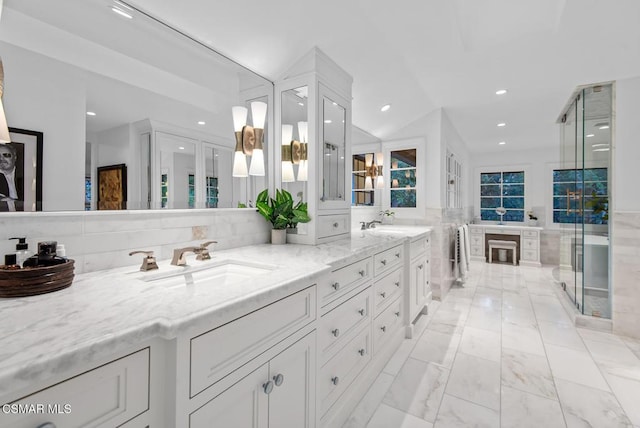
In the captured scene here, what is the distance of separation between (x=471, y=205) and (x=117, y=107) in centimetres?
687

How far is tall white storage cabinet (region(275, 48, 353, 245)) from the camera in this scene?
2064mm

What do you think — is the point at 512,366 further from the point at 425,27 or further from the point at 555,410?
the point at 425,27

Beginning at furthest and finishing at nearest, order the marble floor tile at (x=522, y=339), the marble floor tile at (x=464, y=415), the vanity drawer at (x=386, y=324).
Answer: the marble floor tile at (x=522, y=339), the vanity drawer at (x=386, y=324), the marble floor tile at (x=464, y=415)

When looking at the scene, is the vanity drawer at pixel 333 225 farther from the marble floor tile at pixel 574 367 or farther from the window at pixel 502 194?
the window at pixel 502 194

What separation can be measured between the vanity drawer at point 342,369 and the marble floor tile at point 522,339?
57.7 inches

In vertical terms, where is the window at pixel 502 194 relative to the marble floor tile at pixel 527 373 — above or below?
above

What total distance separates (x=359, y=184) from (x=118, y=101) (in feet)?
9.23

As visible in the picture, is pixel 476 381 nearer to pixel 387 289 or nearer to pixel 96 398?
pixel 387 289

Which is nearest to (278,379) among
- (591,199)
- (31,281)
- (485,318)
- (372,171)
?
(31,281)

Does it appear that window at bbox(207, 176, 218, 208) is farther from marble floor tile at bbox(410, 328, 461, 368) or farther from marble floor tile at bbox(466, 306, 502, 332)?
marble floor tile at bbox(466, 306, 502, 332)

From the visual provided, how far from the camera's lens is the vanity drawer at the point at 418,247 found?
2670 mm

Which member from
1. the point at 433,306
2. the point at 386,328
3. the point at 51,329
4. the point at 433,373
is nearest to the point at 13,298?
the point at 51,329

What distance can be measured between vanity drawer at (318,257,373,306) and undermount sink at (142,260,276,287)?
27 centimetres

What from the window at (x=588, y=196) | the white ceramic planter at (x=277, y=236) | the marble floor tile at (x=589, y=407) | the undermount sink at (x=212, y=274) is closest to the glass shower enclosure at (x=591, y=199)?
the window at (x=588, y=196)
